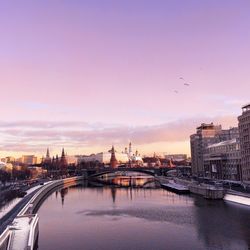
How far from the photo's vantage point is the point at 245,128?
93625 mm

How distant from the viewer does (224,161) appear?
387 ft

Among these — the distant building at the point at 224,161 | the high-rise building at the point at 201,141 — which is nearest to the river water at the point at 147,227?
the distant building at the point at 224,161

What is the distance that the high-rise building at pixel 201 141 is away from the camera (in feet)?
469

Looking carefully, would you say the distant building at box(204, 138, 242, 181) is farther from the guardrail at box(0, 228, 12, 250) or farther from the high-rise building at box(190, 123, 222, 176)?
the guardrail at box(0, 228, 12, 250)

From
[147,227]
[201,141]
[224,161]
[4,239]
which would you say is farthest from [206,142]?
[4,239]

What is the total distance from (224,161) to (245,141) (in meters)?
24.6

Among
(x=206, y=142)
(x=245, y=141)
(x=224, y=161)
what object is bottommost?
(x=224, y=161)

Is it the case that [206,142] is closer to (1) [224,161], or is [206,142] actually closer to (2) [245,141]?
(1) [224,161]

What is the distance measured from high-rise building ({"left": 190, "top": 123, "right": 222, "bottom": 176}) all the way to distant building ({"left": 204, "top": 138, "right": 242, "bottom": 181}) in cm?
558

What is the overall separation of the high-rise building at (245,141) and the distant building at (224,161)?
881cm

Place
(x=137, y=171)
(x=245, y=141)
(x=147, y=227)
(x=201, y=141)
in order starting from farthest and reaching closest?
(x=137, y=171) < (x=201, y=141) < (x=245, y=141) < (x=147, y=227)

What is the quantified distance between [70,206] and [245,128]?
49151 mm

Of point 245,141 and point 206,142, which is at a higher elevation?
point 206,142

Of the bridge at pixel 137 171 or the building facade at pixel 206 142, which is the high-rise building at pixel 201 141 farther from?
the bridge at pixel 137 171
